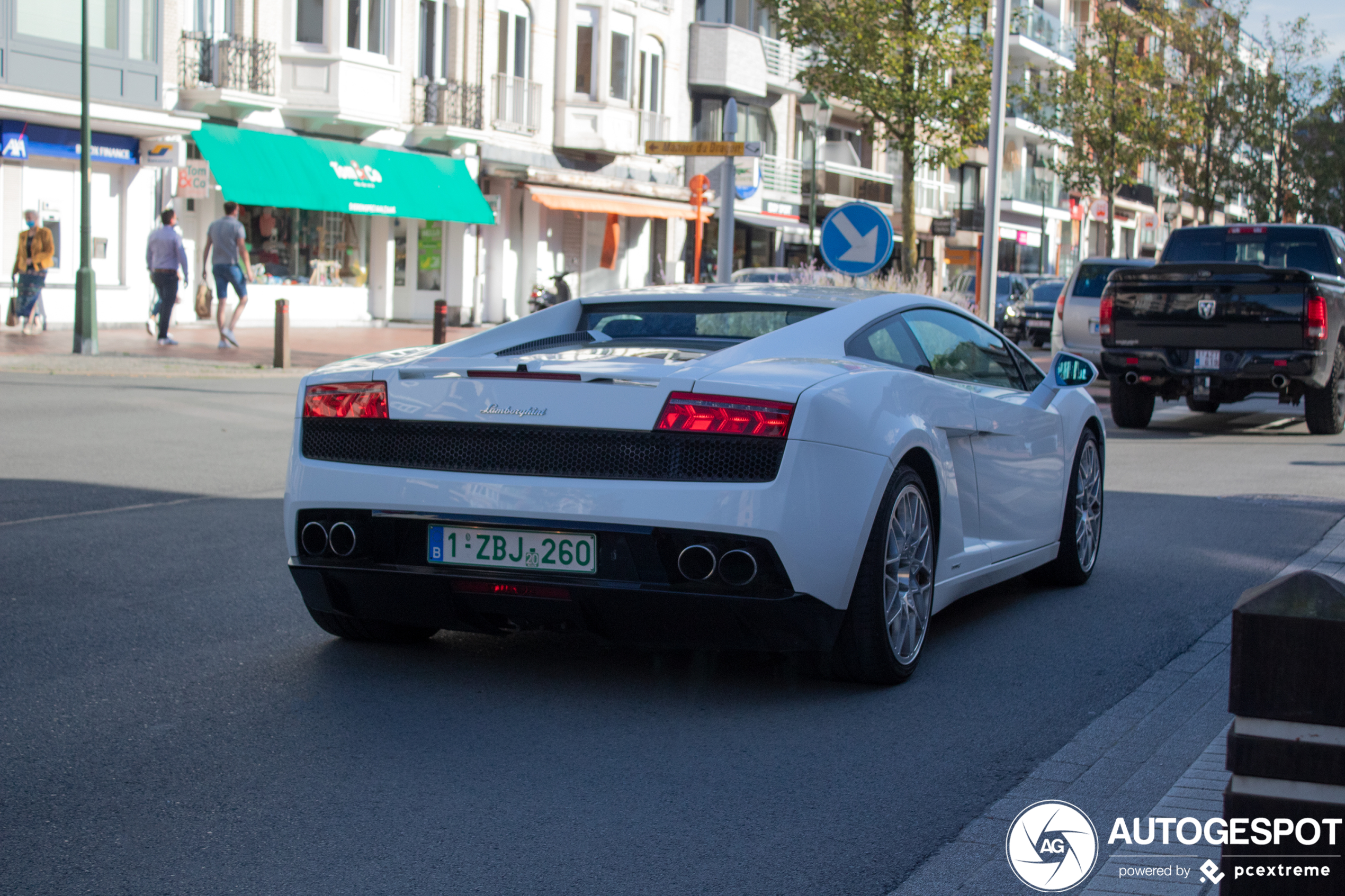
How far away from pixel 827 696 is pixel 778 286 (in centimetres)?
182

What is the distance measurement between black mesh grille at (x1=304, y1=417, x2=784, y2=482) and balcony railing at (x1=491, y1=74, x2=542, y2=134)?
30.2 metres

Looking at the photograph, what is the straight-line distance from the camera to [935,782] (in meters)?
4.06

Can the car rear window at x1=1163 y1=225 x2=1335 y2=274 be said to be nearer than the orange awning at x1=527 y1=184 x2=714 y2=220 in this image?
Yes

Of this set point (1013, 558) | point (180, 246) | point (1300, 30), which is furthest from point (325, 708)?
point (1300, 30)

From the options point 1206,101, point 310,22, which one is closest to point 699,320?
point 310,22

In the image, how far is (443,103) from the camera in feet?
106

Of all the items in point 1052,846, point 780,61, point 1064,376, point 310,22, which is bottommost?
point 1052,846

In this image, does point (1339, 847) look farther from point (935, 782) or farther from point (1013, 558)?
point (1013, 558)

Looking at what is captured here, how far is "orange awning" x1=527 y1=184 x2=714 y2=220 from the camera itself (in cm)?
3522

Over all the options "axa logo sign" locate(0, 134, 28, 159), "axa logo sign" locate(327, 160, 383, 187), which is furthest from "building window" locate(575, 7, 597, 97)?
"axa logo sign" locate(0, 134, 28, 159)

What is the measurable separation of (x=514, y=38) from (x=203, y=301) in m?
10.7

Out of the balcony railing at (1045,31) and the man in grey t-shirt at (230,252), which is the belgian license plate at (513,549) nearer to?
the man in grey t-shirt at (230,252)

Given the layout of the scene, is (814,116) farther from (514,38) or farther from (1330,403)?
(1330,403)

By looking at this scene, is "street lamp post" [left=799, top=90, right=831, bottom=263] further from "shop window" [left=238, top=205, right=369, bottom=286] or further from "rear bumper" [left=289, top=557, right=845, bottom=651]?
"rear bumper" [left=289, top=557, right=845, bottom=651]
